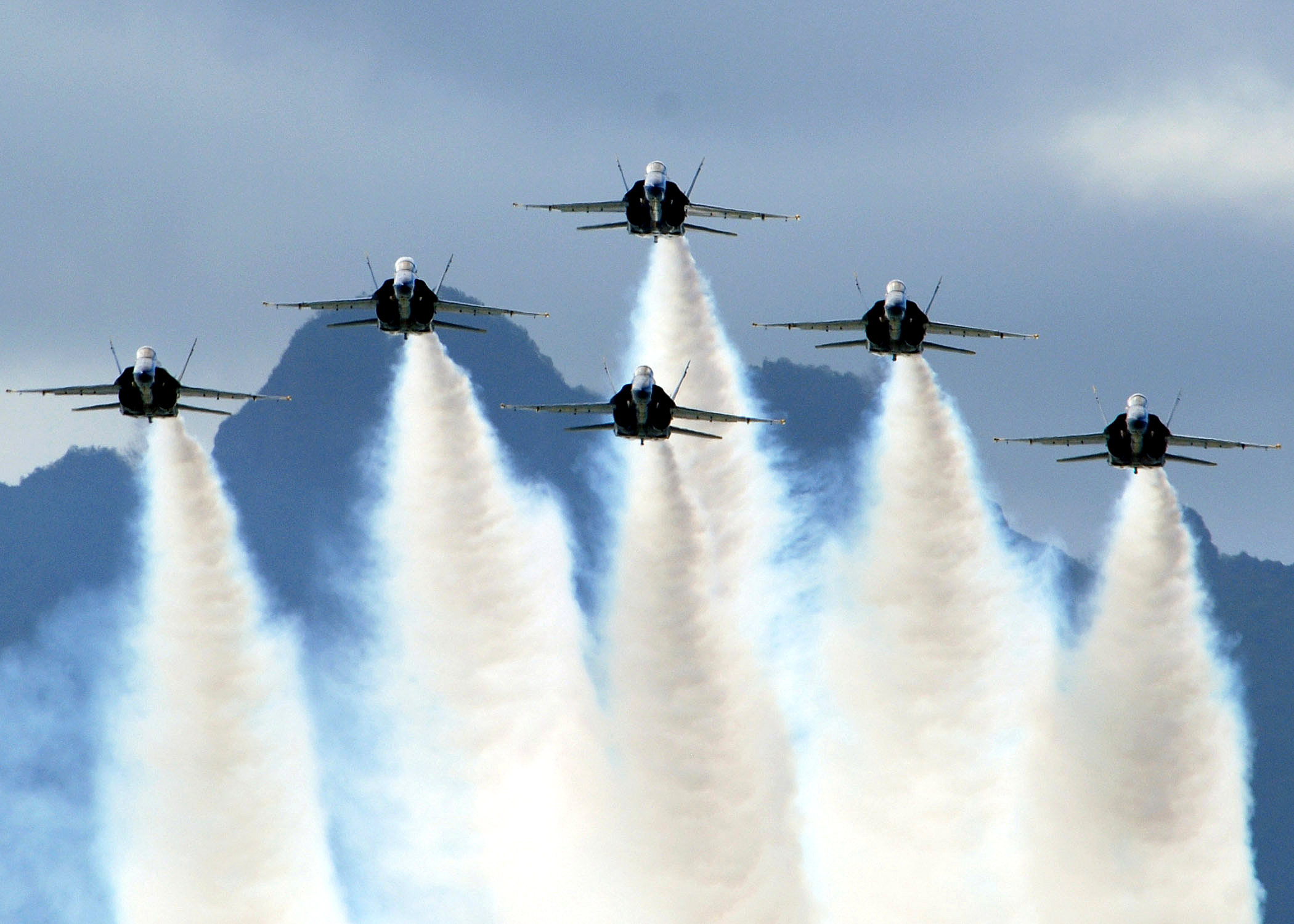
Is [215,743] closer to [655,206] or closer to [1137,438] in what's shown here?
[655,206]

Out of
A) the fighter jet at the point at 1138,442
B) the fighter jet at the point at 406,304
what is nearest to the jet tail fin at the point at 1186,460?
the fighter jet at the point at 1138,442

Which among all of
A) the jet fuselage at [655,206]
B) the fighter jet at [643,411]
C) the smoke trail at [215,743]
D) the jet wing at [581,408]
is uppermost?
the jet fuselage at [655,206]

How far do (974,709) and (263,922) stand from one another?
Result: 1789 inches

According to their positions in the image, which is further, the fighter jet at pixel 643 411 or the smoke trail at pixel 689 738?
the smoke trail at pixel 689 738

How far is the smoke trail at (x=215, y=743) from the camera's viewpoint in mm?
137625

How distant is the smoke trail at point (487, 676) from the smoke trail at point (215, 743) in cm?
1053

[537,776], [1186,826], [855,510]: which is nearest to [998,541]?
[855,510]

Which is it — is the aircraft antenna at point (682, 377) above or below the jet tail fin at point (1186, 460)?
above

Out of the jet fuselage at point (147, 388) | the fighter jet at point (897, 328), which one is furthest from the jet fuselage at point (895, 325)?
the jet fuselage at point (147, 388)

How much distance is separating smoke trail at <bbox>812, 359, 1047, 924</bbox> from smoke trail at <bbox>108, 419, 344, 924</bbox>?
113ft

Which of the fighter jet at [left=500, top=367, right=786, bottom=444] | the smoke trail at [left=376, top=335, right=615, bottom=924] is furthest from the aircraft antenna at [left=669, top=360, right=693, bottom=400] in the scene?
the fighter jet at [left=500, top=367, right=786, bottom=444]

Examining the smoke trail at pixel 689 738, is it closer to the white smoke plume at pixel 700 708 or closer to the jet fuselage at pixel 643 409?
the white smoke plume at pixel 700 708

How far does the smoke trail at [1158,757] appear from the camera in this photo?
140 m

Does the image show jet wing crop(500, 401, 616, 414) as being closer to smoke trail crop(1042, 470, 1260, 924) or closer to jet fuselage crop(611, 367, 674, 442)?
jet fuselage crop(611, 367, 674, 442)
